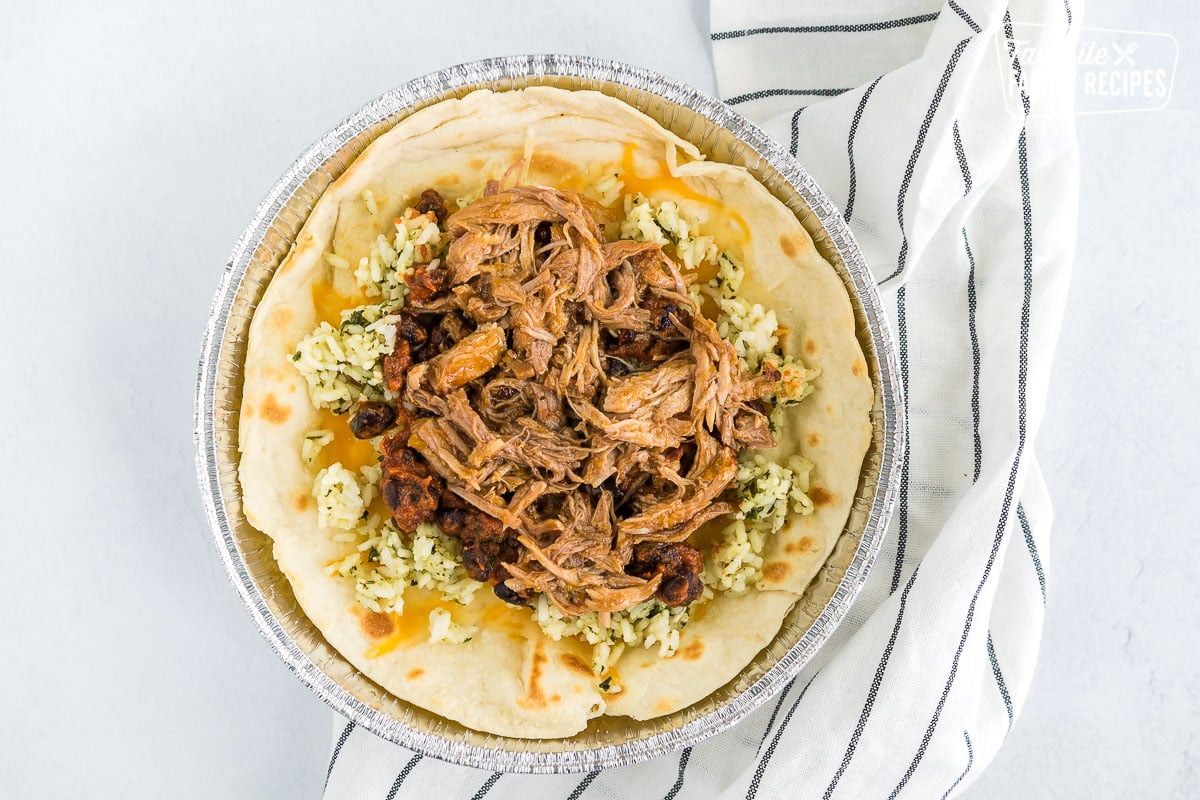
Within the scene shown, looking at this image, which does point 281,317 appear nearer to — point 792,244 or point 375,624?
point 375,624

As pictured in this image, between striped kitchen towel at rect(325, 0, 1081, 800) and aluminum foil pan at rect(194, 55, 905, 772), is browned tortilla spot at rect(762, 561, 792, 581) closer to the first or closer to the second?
aluminum foil pan at rect(194, 55, 905, 772)

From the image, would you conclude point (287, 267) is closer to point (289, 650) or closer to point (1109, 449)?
point (289, 650)

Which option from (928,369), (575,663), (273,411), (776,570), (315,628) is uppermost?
(928,369)

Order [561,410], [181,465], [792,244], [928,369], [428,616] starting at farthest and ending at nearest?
[181,465] → [928,369] → [428,616] → [792,244] → [561,410]

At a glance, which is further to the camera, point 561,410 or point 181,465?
point 181,465

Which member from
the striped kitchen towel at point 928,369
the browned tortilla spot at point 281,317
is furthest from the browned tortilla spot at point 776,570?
the browned tortilla spot at point 281,317

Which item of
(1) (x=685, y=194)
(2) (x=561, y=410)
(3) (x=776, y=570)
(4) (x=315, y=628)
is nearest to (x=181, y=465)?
(4) (x=315, y=628)

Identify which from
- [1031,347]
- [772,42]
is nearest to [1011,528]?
[1031,347]
